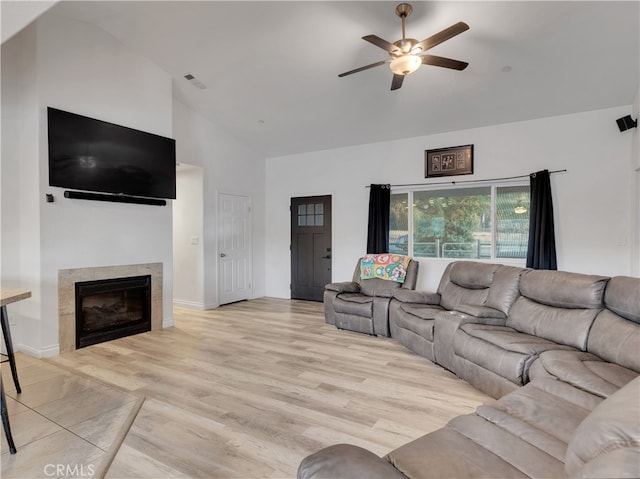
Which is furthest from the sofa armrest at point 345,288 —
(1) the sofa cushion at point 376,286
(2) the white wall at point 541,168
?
(2) the white wall at point 541,168

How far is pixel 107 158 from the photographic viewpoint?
13.1ft

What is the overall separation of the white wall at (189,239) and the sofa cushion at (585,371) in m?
4.98

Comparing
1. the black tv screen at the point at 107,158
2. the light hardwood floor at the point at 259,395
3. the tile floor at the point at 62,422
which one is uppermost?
the black tv screen at the point at 107,158

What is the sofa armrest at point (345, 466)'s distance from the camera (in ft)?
3.42

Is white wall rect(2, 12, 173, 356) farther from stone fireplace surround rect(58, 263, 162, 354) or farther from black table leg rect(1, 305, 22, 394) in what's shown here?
black table leg rect(1, 305, 22, 394)

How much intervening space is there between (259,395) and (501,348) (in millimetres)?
1918

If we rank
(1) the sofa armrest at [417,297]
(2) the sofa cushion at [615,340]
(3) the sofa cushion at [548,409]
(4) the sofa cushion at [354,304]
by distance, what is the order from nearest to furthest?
(3) the sofa cushion at [548,409], (2) the sofa cushion at [615,340], (1) the sofa armrest at [417,297], (4) the sofa cushion at [354,304]

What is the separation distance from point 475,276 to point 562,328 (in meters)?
1.19

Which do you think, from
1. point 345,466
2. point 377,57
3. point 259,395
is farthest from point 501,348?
point 377,57

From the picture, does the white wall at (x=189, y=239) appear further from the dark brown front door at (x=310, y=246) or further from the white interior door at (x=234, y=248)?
the dark brown front door at (x=310, y=246)

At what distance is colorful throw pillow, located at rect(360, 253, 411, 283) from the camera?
4.83 metres

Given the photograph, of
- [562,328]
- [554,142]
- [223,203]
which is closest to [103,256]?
[223,203]

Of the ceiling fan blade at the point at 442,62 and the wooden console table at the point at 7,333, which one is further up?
the ceiling fan blade at the point at 442,62

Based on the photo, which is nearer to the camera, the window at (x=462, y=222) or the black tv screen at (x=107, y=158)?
the black tv screen at (x=107, y=158)
